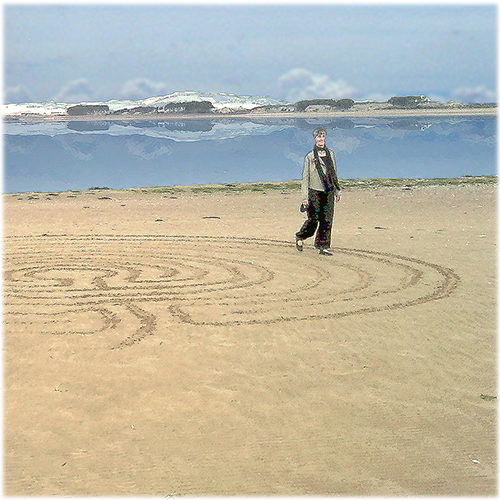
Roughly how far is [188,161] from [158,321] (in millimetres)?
27226

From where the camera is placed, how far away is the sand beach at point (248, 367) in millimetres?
5309

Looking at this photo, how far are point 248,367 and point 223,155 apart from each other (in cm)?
3032

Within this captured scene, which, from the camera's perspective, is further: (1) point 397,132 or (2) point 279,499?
(1) point 397,132

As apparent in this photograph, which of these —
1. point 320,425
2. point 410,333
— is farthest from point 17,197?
point 320,425

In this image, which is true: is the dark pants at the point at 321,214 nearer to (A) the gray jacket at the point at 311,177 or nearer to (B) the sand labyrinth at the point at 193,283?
(A) the gray jacket at the point at 311,177

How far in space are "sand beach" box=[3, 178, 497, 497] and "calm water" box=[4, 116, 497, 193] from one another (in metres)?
16.0

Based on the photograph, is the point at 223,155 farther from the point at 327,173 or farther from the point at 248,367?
the point at 248,367

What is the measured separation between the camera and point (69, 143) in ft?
139

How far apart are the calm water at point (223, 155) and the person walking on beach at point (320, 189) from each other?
616 inches

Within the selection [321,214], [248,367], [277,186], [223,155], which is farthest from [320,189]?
[223,155]

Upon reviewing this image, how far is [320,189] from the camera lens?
12.0 meters

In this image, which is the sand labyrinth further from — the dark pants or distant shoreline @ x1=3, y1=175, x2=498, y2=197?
distant shoreline @ x1=3, y1=175, x2=498, y2=197

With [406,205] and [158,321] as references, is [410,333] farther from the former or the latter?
[406,205]

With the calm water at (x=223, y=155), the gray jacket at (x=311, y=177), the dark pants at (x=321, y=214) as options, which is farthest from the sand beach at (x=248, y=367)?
the calm water at (x=223, y=155)
